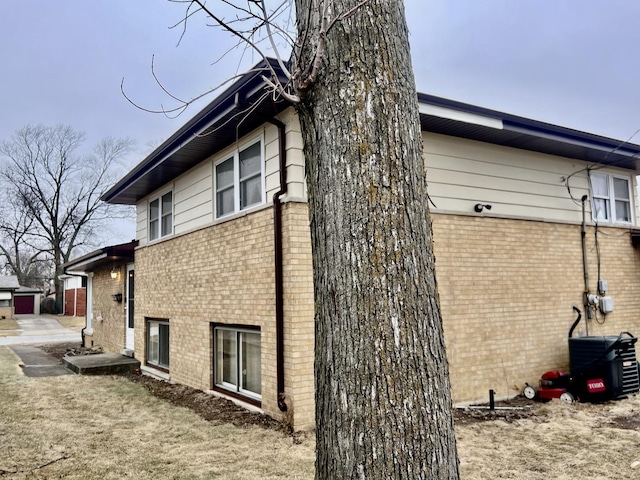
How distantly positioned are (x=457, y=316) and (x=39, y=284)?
72718 mm

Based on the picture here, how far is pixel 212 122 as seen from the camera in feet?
24.4

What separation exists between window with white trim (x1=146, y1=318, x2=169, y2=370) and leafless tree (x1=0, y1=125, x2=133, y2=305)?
37.8 m

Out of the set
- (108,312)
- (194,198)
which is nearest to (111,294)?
(108,312)

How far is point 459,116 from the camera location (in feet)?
24.5

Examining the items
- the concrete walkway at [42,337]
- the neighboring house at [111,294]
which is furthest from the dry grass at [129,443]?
the concrete walkway at [42,337]

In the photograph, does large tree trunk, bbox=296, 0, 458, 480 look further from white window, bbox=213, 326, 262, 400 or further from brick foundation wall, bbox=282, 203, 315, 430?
white window, bbox=213, 326, 262, 400

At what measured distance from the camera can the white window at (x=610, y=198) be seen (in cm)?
980

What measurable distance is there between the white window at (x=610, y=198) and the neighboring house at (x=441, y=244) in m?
0.03

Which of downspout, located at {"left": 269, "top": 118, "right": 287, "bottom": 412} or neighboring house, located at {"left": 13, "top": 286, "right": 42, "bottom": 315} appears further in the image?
neighboring house, located at {"left": 13, "top": 286, "right": 42, "bottom": 315}

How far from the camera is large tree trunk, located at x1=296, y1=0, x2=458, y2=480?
82.0 inches

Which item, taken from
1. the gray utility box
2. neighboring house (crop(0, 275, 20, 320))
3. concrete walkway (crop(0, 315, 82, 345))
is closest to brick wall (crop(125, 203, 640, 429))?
the gray utility box

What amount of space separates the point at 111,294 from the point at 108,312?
1.98 feet

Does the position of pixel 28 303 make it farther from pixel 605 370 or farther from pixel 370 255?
pixel 370 255

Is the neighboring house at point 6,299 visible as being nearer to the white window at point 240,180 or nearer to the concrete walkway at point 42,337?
the concrete walkway at point 42,337
